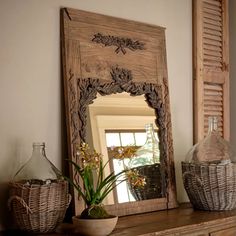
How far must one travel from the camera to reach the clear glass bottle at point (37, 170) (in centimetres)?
190

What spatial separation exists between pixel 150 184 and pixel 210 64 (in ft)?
3.02

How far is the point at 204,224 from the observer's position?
2.06m

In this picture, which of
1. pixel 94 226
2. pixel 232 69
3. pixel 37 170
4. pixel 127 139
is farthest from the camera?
pixel 232 69

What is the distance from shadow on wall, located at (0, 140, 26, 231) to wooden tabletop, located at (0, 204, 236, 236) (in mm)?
69

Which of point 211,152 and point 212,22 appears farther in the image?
point 212,22

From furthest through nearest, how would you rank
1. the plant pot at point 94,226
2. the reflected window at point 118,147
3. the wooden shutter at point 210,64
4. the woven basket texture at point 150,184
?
the wooden shutter at point 210,64, the woven basket texture at point 150,184, the reflected window at point 118,147, the plant pot at point 94,226

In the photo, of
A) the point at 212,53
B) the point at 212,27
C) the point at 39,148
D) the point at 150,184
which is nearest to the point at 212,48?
the point at 212,53

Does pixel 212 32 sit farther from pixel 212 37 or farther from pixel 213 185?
pixel 213 185

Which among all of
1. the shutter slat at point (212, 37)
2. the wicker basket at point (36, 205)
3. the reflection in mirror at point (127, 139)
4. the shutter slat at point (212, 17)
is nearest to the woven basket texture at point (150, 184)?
the reflection in mirror at point (127, 139)

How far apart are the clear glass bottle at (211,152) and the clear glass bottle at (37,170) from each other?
0.83 m

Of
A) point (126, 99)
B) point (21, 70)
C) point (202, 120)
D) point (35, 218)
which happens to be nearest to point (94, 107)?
point (126, 99)

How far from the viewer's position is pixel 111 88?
2.25 m

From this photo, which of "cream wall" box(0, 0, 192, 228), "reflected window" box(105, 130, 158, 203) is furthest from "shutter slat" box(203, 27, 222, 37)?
"reflected window" box(105, 130, 158, 203)

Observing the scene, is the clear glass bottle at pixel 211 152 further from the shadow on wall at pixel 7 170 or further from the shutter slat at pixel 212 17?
the shadow on wall at pixel 7 170
